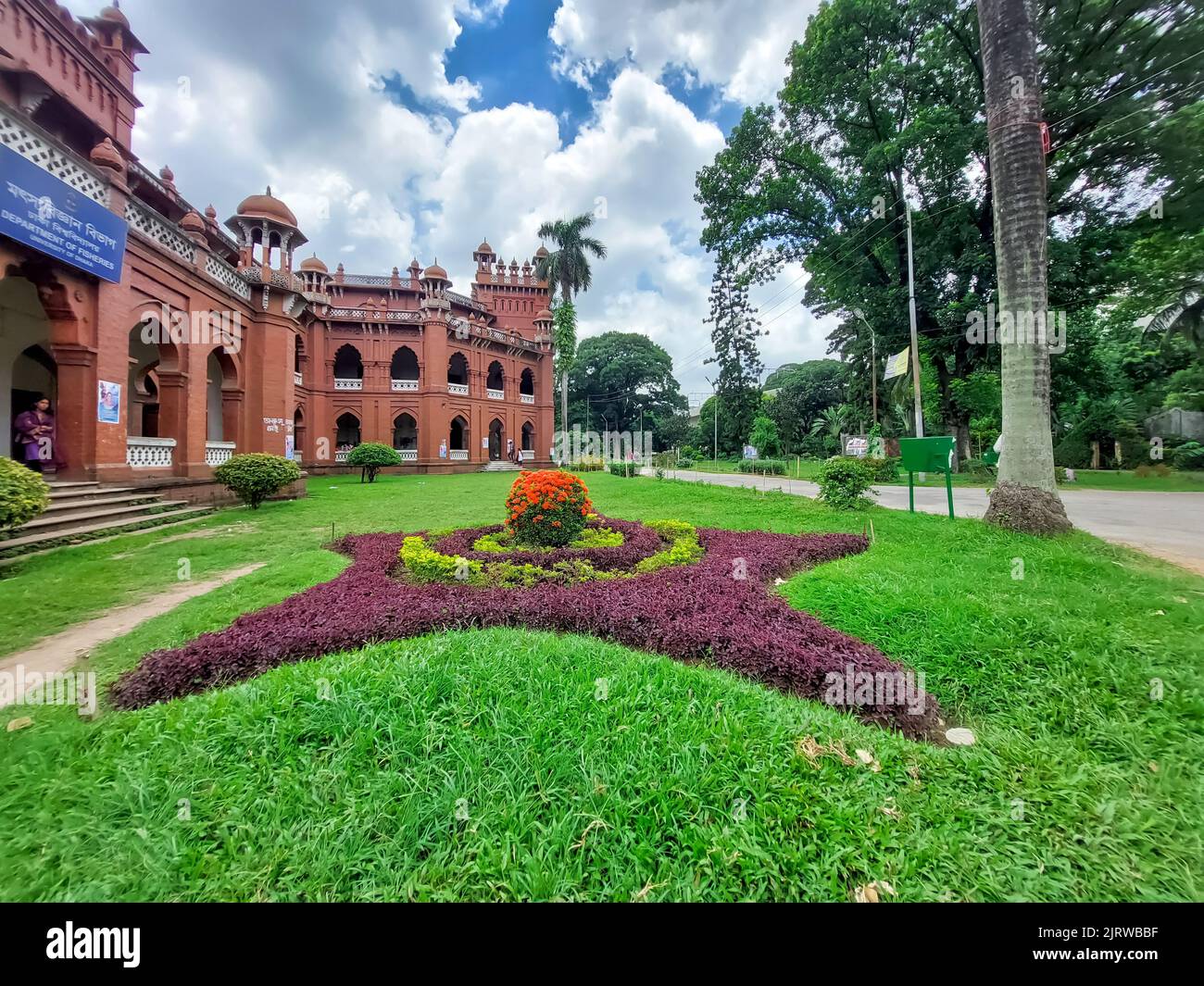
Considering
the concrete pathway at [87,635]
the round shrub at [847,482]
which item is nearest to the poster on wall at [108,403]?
the concrete pathway at [87,635]

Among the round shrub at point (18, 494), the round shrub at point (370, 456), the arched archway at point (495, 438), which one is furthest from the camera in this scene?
the arched archway at point (495, 438)

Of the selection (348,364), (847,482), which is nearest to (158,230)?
(847,482)

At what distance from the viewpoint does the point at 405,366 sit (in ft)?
92.6

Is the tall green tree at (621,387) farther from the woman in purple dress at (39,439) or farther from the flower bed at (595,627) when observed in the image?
the flower bed at (595,627)

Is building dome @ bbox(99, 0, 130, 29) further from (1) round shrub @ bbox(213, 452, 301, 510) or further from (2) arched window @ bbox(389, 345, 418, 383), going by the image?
(2) arched window @ bbox(389, 345, 418, 383)

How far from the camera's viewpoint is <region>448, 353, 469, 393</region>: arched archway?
93.0 ft

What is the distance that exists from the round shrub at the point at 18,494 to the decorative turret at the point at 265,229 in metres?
12.8

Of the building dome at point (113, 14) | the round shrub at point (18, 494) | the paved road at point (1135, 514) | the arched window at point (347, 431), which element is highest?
the building dome at point (113, 14)

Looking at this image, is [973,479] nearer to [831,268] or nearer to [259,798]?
[831,268]

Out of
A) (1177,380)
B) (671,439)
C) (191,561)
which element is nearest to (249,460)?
(191,561)

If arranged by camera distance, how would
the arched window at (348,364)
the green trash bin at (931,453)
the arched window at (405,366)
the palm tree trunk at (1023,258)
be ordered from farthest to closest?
the arched window at (405,366)
the arched window at (348,364)
the green trash bin at (931,453)
the palm tree trunk at (1023,258)

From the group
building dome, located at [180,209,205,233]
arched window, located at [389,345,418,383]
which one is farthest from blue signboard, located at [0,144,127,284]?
arched window, located at [389,345,418,383]

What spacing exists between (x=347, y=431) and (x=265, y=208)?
43.9ft

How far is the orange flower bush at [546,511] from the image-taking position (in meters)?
6.38
